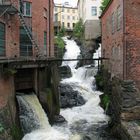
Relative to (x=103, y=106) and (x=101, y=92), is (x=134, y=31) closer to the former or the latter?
(x=103, y=106)

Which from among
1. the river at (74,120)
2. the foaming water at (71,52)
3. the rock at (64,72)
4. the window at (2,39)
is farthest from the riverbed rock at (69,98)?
the foaming water at (71,52)

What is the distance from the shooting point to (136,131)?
52.6 ft

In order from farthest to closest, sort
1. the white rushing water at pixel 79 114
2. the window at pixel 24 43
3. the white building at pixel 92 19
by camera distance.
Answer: the white building at pixel 92 19 → the window at pixel 24 43 → the white rushing water at pixel 79 114

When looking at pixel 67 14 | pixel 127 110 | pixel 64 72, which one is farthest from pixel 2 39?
pixel 67 14

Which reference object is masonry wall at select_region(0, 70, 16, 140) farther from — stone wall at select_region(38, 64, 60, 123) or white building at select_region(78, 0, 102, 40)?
white building at select_region(78, 0, 102, 40)

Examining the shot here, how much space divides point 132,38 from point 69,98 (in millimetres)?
8479

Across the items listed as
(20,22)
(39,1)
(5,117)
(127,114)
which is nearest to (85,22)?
(39,1)

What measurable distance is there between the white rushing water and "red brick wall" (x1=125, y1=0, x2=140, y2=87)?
407 cm

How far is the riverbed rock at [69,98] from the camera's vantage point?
25092 millimetres

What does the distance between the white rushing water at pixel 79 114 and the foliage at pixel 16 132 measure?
485 millimetres

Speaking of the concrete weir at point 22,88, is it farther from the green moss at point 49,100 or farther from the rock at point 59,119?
the rock at point 59,119

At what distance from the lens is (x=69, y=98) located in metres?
25.8

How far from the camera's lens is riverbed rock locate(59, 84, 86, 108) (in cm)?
2509

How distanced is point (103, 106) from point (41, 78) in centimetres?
570
